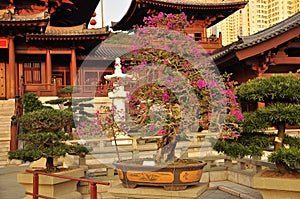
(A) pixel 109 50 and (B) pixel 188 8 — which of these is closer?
(B) pixel 188 8

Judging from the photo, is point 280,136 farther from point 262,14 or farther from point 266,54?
point 262,14

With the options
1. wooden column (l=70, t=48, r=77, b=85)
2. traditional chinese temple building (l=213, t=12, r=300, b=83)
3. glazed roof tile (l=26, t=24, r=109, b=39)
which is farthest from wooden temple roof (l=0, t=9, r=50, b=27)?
traditional chinese temple building (l=213, t=12, r=300, b=83)

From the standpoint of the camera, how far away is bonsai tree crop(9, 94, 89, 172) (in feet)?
23.2

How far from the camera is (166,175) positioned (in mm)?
5621

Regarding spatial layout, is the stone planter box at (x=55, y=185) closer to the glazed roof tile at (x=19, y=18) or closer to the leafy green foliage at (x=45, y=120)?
the leafy green foliage at (x=45, y=120)

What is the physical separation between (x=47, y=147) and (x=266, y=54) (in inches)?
410

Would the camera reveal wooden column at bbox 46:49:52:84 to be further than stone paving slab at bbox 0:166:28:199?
Yes

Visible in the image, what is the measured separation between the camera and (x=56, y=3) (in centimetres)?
2431

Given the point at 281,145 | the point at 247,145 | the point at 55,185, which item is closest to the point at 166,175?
the point at 247,145

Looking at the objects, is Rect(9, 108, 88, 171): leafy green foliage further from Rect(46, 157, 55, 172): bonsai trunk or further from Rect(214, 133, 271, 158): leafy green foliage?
Rect(214, 133, 271, 158): leafy green foliage

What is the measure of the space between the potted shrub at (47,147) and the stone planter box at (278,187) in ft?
10.9

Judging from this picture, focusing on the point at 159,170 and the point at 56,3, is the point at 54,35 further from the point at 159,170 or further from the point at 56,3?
the point at 159,170

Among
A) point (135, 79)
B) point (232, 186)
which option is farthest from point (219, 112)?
point (232, 186)

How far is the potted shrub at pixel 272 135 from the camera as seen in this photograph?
19.4 ft
